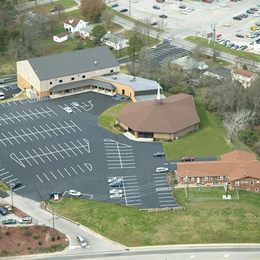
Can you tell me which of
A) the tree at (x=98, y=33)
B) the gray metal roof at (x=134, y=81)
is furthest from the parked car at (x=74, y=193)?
the tree at (x=98, y=33)

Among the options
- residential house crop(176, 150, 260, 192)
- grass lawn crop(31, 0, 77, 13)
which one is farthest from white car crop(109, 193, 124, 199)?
grass lawn crop(31, 0, 77, 13)

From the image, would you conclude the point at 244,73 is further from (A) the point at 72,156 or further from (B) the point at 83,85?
(A) the point at 72,156

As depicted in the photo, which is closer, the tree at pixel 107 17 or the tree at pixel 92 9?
the tree at pixel 107 17

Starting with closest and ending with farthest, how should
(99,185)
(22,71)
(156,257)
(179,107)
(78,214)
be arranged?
(156,257) < (78,214) < (99,185) < (179,107) < (22,71)

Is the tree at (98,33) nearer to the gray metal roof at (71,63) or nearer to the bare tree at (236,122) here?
the gray metal roof at (71,63)

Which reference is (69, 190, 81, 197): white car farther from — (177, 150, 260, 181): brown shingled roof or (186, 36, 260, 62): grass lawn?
(186, 36, 260, 62): grass lawn

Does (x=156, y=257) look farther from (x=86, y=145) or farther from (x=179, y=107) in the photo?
(x=179, y=107)

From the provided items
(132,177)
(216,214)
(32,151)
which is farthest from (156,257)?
(32,151)
